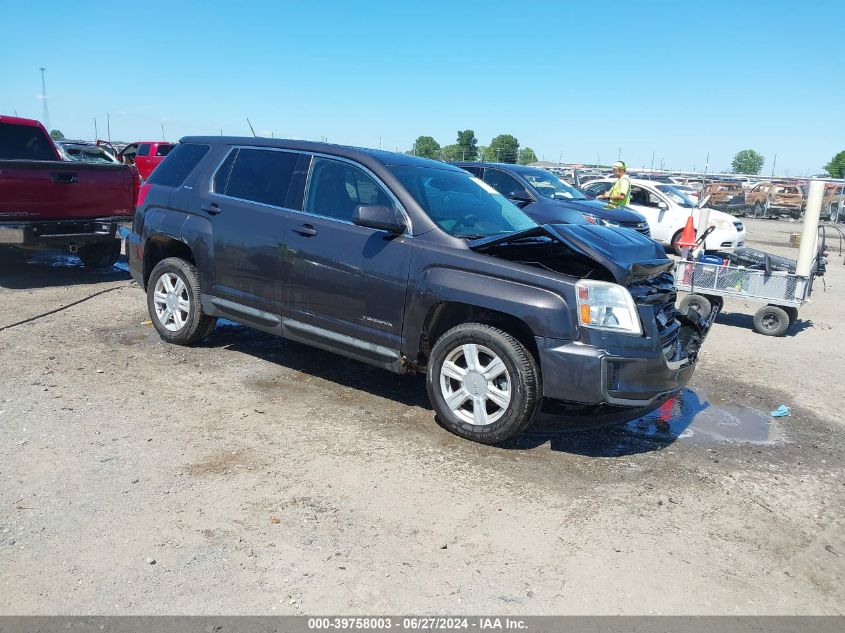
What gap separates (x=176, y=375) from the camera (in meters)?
5.67

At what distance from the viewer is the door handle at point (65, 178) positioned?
27.8ft

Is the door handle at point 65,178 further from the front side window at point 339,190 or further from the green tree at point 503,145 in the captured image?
the green tree at point 503,145

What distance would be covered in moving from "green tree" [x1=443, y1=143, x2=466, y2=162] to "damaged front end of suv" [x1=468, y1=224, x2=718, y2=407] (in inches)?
1616

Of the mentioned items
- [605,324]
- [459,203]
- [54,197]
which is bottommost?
[605,324]

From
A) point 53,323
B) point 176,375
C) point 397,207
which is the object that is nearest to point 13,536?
point 176,375

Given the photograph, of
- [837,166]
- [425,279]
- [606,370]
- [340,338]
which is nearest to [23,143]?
[340,338]

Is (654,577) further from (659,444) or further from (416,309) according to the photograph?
(416,309)

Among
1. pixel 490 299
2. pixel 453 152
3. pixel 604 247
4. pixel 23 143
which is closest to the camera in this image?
pixel 490 299

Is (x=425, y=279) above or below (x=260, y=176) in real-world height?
below

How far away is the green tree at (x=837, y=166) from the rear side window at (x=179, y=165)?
4363cm

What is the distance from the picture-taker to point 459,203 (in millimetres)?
5312

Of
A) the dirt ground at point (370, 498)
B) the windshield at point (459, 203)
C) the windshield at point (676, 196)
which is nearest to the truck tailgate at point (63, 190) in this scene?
the dirt ground at point (370, 498)

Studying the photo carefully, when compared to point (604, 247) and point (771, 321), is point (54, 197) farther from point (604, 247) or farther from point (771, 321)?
point (771, 321)

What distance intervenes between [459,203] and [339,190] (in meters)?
0.94
